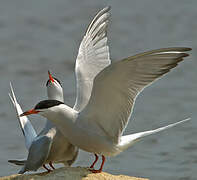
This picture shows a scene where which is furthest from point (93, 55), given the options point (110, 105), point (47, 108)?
point (47, 108)

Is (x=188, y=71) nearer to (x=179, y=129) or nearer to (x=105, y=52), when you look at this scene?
(x=179, y=129)

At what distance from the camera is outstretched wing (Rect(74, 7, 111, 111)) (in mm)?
7719

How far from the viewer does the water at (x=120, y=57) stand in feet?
32.6

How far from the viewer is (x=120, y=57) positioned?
518 inches

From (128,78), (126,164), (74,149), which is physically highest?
(128,78)

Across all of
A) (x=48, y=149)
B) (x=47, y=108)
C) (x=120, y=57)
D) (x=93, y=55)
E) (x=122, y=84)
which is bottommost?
(x=48, y=149)

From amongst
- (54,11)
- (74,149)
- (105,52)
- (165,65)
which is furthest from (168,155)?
(54,11)

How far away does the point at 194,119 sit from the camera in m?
10.8

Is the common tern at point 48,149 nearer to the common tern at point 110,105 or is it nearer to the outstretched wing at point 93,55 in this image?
→ the common tern at point 110,105

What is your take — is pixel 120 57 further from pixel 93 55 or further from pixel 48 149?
pixel 48 149

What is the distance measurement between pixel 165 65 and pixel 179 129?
4590mm

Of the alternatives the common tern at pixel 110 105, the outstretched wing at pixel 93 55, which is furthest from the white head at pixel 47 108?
the outstretched wing at pixel 93 55

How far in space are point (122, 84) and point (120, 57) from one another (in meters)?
6.69

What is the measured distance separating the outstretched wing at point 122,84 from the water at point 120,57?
280cm
